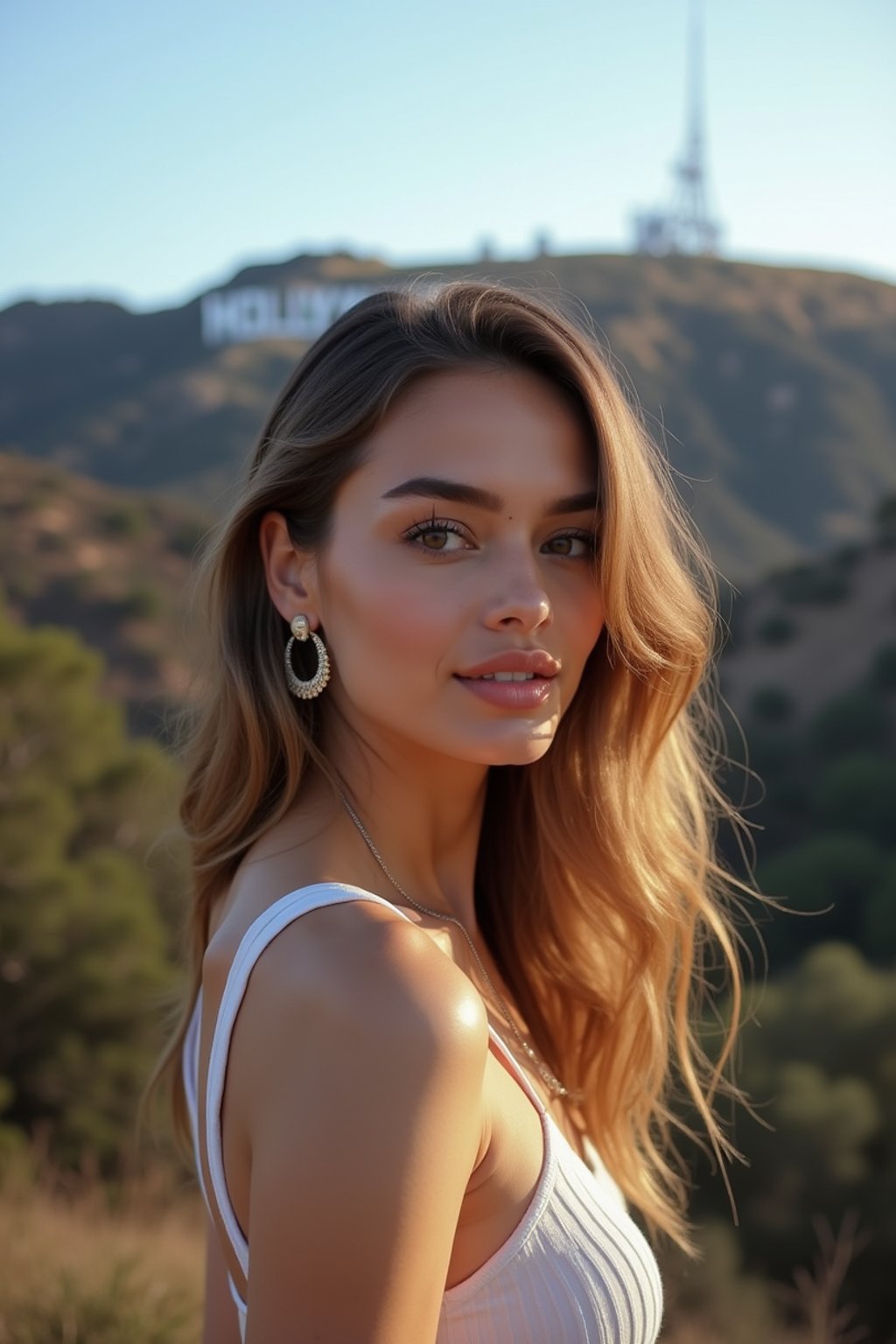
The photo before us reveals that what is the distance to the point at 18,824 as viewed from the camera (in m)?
9.92

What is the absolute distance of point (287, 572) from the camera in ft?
5.60

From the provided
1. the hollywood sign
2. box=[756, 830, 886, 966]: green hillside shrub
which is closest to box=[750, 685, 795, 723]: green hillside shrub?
box=[756, 830, 886, 966]: green hillside shrub

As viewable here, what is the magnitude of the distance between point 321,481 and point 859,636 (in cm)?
2797

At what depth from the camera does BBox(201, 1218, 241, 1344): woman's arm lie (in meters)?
1.85

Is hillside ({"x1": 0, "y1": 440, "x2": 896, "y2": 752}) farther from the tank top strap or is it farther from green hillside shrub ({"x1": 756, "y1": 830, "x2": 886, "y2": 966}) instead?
the tank top strap

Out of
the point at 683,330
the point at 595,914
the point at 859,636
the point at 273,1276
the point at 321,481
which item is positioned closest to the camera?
the point at 273,1276

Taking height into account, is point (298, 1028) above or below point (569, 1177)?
above

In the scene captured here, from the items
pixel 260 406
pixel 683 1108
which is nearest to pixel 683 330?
pixel 260 406

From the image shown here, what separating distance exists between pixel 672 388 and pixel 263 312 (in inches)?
760

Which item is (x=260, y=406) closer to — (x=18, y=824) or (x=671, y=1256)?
(x=18, y=824)

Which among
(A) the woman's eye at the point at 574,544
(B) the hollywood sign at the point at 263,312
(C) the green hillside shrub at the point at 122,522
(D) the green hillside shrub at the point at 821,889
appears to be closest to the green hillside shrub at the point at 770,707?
(D) the green hillside shrub at the point at 821,889

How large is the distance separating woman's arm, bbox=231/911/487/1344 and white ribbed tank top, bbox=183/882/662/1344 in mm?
117

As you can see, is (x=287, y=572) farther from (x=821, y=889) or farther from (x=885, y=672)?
(x=885, y=672)

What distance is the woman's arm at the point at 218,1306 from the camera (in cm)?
185
